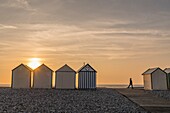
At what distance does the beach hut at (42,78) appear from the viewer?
123ft

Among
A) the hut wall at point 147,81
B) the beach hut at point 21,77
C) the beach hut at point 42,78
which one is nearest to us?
the hut wall at point 147,81

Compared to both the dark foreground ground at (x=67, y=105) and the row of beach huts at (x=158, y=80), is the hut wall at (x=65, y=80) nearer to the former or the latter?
the row of beach huts at (x=158, y=80)

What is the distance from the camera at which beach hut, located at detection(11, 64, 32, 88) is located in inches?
1481

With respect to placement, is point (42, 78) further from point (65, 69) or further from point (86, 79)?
point (86, 79)

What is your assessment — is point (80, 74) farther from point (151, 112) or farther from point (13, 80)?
point (151, 112)

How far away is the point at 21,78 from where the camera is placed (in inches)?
1487

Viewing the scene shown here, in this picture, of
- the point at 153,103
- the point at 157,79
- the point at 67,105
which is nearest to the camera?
the point at 67,105

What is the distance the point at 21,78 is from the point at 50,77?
16.4 feet

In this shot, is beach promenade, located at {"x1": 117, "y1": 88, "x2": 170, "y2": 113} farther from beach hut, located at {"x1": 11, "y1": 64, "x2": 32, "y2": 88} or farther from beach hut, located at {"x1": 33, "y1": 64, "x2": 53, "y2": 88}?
beach hut, located at {"x1": 11, "y1": 64, "x2": 32, "y2": 88}

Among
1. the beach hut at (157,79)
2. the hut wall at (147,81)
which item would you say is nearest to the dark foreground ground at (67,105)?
the beach hut at (157,79)

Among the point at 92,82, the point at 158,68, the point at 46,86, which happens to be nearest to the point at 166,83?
the point at 158,68

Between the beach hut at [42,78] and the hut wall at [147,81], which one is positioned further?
the beach hut at [42,78]

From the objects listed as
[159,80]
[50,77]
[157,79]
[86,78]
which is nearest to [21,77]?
[50,77]

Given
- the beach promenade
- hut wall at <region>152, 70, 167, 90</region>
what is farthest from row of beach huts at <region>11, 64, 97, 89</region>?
the beach promenade
